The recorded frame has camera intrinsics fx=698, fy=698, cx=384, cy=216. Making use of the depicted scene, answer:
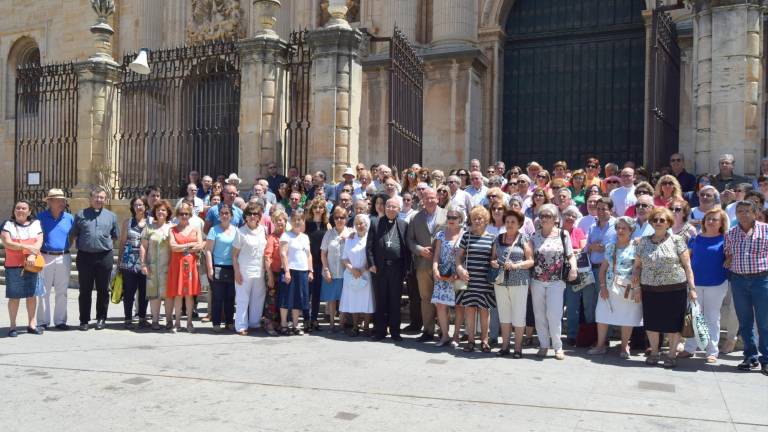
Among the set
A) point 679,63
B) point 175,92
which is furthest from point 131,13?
point 679,63

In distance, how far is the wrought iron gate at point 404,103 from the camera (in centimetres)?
1267

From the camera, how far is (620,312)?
24.5 ft

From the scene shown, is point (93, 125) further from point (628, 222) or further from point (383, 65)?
point (628, 222)

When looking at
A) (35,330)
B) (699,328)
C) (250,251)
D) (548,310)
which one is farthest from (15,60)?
(699,328)

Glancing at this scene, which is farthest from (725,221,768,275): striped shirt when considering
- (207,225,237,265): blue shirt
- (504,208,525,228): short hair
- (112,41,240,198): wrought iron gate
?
(112,41,240,198): wrought iron gate

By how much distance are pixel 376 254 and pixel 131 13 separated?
15746 millimetres

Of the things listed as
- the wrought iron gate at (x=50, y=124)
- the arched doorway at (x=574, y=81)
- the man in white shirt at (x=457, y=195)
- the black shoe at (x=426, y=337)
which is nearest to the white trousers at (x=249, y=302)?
the black shoe at (x=426, y=337)

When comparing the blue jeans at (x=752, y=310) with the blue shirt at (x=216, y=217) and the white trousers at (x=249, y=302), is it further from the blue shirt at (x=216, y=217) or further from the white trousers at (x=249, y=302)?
the blue shirt at (x=216, y=217)

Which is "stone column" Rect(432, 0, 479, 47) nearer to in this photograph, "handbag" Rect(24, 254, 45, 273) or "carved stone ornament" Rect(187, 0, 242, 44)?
"carved stone ornament" Rect(187, 0, 242, 44)

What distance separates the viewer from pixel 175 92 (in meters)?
14.5

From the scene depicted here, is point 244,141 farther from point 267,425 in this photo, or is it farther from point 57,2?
point 57,2

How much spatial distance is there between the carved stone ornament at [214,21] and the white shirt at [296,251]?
39.2 ft

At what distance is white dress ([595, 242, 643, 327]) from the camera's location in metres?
7.42

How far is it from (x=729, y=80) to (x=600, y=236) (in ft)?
14.8
